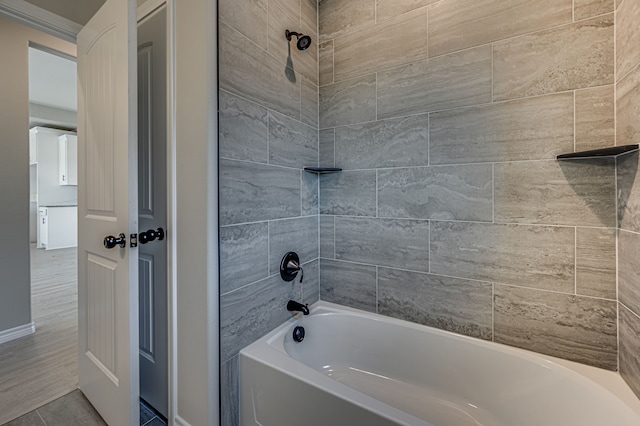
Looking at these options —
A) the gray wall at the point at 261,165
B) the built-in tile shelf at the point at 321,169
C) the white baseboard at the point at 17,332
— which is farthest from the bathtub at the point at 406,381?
the white baseboard at the point at 17,332

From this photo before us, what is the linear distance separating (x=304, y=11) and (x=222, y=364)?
2.04 meters

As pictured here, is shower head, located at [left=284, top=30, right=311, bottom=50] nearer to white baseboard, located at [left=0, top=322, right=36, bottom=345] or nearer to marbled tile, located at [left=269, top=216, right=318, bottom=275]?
marbled tile, located at [left=269, top=216, right=318, bottom=275]

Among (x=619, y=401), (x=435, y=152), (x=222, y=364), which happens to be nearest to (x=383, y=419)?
(x=222, y=364)

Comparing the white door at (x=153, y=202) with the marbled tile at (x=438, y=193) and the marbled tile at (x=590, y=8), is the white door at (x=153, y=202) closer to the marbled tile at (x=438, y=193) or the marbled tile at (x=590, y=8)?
the marbled tile at (x=438, y=193)

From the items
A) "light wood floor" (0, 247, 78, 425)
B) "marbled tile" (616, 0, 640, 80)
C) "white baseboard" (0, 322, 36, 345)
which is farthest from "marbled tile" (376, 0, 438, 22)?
"white baseboard" (0, 322, 36, 345)

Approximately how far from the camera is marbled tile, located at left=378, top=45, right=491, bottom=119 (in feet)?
4.46

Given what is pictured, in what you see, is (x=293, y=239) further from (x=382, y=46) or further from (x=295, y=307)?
(x=382, y=46)

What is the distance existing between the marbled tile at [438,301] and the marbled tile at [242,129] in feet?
3.33

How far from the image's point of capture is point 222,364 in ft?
3.94

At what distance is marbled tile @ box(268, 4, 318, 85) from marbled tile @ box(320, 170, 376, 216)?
67cm

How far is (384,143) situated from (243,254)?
102cm

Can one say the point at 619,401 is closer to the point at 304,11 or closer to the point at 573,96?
the point at 573,96

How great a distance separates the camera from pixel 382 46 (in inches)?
63.6

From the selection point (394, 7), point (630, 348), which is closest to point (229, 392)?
point (630, 348)
